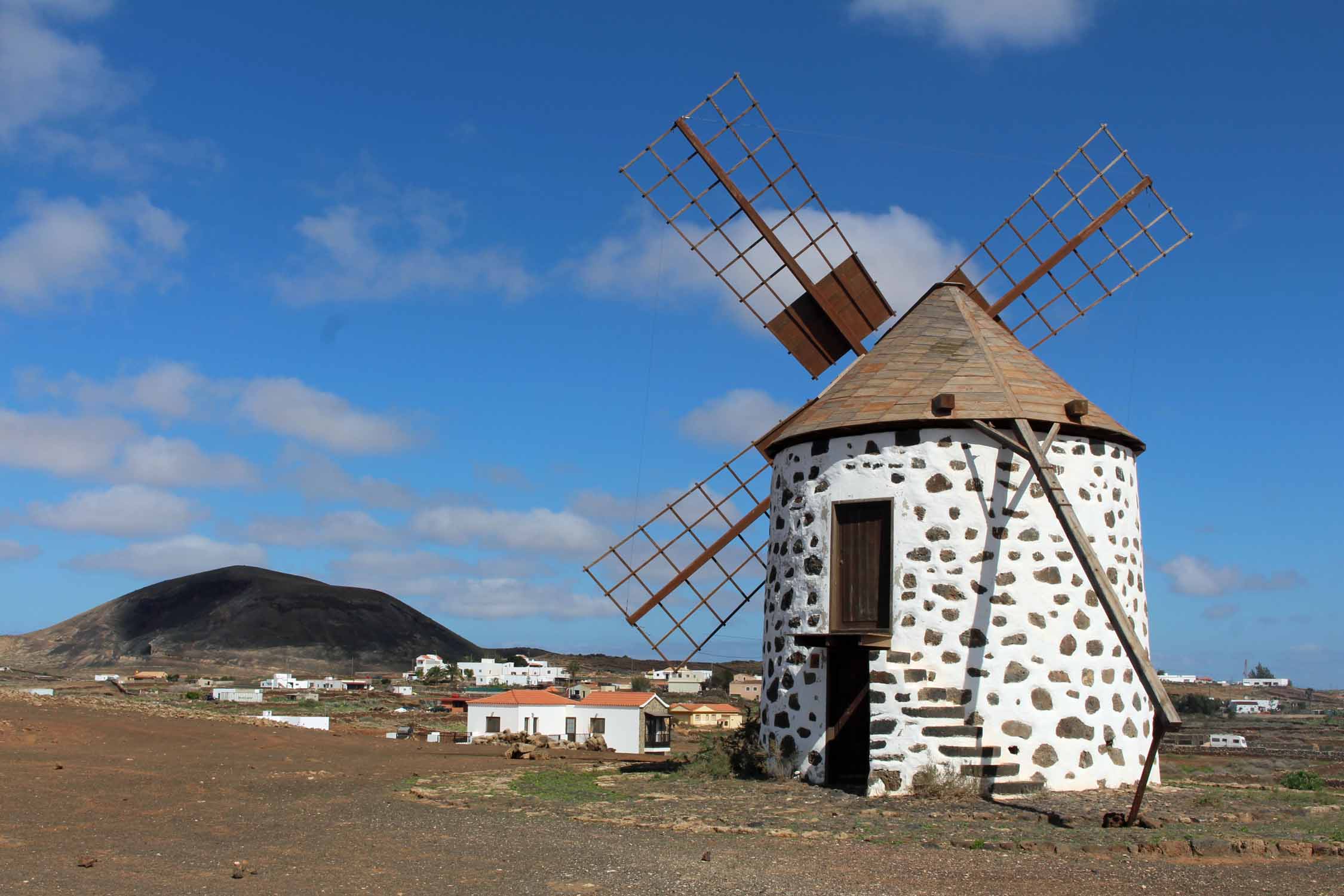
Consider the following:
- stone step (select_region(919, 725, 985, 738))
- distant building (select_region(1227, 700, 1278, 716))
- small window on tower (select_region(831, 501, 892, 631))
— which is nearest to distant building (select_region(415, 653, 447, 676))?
distant building (select_region(1227, 700, 1278, 716))

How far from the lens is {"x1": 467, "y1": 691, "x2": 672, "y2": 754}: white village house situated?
41.7 meters

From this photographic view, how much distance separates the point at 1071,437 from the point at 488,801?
7297 mm

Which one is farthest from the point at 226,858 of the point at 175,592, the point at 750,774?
the point at 175,592

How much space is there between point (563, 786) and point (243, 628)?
10843 centimetres

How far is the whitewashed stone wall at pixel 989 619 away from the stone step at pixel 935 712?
3 centimetres

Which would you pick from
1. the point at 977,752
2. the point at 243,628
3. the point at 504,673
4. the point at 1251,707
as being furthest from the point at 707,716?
the point at 243,628

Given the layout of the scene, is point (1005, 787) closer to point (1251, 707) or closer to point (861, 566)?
point (861, 566)

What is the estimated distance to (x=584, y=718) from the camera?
4309 centimetres

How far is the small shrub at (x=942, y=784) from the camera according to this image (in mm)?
11898

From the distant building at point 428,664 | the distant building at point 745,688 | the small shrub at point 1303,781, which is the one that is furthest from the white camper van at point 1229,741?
the distant building at point 428,664

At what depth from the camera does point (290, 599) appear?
122 metres

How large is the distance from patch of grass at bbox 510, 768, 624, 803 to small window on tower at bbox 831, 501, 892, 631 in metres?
3.15

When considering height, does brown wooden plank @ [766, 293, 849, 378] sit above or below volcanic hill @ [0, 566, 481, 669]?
above

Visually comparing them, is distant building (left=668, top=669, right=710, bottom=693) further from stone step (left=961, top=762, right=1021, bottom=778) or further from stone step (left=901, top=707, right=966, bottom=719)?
stone step (left=961, top=762, right=1021, bottom=778)
